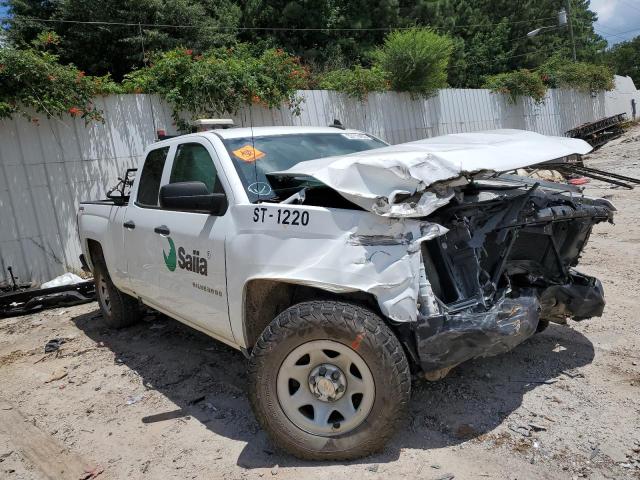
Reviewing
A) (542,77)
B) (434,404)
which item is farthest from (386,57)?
(434,404)

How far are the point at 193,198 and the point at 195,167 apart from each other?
2.42 ft

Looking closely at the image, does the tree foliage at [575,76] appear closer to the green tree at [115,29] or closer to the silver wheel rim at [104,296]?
the green tree at [115,29]

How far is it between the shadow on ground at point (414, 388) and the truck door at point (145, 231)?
26.9 inches

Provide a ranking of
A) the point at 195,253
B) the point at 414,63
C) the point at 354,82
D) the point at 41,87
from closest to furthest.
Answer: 1. the point at 195,253
2. the point at 41,87
3. the point at 354,82
4. the point at 414,63

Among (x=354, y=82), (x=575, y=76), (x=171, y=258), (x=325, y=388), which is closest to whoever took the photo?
(x=325, y=388)

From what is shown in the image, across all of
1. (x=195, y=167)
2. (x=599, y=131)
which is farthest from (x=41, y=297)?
(x=599, y=131)

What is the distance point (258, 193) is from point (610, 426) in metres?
2.52

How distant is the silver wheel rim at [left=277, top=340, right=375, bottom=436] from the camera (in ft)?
9.53

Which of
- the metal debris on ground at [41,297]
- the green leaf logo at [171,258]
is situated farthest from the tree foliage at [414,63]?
the green leaf logo at [171,258]

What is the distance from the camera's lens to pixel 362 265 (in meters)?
2.82

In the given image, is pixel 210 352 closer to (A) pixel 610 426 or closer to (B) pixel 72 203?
(A) pixel 610 426

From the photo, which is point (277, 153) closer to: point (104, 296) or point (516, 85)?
point (104, 296)

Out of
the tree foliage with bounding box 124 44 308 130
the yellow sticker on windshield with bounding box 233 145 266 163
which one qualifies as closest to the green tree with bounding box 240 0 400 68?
the tree foliage with bounding box 124 44 308 130

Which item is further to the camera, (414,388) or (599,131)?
(599,131)
